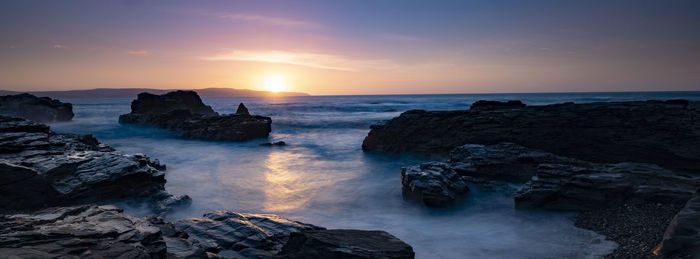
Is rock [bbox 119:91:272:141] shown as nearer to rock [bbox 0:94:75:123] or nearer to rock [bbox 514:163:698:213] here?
rock [bbox 0:94:75:123]

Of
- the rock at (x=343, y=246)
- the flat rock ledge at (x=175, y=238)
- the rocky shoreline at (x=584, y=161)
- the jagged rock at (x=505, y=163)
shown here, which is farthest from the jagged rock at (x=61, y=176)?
the jagged rock at (x=505, y=163)

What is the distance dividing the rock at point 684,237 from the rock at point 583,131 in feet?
22.8

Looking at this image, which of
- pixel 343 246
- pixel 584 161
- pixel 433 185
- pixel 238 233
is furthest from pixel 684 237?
pixel 238 233

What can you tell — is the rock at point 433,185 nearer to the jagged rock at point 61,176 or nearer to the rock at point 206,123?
the jagged rock at point 61,176

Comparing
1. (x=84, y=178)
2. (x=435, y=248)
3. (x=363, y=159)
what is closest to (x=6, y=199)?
(x=84, y=178)

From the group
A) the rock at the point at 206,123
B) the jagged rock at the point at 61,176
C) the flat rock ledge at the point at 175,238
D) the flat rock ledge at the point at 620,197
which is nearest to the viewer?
the flat rock ledge at the point at 175,238

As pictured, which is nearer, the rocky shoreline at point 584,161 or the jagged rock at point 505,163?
the rocky shoreline at point 584,161

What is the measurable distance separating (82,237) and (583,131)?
44.2 ft

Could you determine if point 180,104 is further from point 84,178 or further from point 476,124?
point 476,124

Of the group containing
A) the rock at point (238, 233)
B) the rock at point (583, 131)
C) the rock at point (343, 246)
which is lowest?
the rock at point (238, 233)

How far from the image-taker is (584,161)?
9438mm

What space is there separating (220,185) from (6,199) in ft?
17.0

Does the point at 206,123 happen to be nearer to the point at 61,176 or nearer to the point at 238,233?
the point at 61,176

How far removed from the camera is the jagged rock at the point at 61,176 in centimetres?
735
